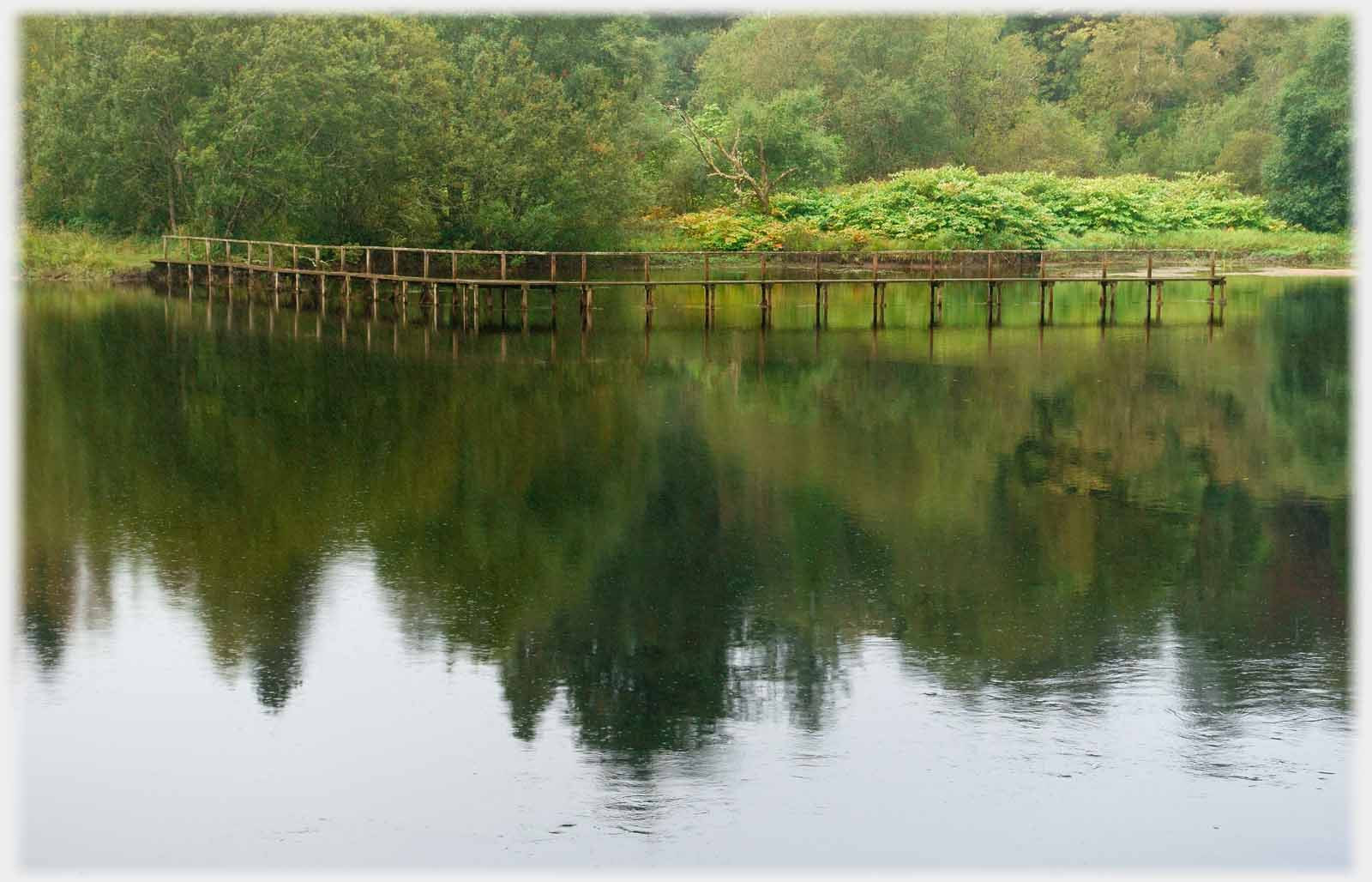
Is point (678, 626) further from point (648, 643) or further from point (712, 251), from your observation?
point (712, 251)

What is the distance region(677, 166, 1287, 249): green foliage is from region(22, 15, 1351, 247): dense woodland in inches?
14.7

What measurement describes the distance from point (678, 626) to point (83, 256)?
37989 millimetres

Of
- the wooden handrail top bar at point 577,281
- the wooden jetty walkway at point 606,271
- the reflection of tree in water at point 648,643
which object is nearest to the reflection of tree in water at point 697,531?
the reflection of tree in water at point 648,643

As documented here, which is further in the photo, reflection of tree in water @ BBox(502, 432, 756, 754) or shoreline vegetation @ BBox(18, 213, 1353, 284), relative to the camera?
shoreline vegetation @ BBox(18, 213, 1353, 284)

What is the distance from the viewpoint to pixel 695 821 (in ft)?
30.9

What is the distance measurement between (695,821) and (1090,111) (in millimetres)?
73422

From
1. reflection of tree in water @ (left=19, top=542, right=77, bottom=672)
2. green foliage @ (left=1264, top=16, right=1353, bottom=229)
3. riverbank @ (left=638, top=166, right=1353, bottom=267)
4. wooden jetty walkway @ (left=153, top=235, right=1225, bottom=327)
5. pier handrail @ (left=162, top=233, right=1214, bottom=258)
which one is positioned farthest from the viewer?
green foliage @ (left=1264, top=16, right=1353, bottom=229)

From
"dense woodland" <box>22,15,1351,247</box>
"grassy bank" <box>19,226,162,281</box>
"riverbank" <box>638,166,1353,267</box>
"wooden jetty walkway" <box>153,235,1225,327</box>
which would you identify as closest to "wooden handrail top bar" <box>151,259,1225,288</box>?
"wooden jetty walkway" <box>153,235,1225,327</box>

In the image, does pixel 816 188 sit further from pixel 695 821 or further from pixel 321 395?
pixel 695 821

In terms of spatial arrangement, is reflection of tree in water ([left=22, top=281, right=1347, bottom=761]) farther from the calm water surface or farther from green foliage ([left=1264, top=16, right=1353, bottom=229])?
green foliage ([left=1264, top=16, right=1353, bottom=229])

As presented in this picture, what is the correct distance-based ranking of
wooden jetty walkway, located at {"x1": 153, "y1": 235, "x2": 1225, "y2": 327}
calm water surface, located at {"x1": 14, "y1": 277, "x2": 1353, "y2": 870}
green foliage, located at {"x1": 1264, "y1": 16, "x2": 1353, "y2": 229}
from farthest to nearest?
green foliage, located at {"x1": 1264, "y1": 16, "x2": 1353, "y2": 229} < wooden jetty walkway, located at {"x1": 153, "y1": 235, "x2": 1225, "y2": 327} < calm water surface, located at {"x1": 14, "y1": 277, "x2": 1353, "y2": 870}

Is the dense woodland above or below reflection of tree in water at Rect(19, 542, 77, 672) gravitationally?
above

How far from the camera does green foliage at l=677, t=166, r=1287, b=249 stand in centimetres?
5591

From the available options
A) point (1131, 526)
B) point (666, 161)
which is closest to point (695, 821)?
point (1131, 526)
